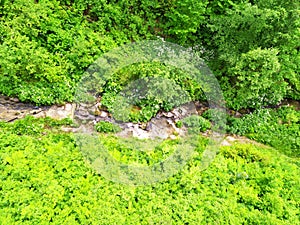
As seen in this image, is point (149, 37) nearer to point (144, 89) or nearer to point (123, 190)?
point (144, 89)

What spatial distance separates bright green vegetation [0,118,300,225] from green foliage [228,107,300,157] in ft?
4.08

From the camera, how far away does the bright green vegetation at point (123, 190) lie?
5.84 m

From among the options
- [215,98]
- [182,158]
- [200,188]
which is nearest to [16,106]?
[182,158]

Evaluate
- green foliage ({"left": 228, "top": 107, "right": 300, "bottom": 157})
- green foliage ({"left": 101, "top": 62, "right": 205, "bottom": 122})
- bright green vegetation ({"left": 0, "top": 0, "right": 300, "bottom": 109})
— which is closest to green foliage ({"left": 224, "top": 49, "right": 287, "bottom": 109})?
bright green vegetation ({"left": 0, "top": 0, "right": 300, "bottom": 109})

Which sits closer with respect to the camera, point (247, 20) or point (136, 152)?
point (136, 152)

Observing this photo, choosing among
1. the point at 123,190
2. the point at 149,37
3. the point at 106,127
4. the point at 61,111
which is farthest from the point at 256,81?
the point at 61,111

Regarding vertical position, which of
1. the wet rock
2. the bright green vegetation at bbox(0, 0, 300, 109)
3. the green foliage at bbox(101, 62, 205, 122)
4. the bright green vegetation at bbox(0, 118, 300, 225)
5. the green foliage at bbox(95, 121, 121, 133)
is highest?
the bright green vegetation at bbox(0, 0, 300, 109)

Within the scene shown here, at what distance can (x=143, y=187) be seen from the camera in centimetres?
670

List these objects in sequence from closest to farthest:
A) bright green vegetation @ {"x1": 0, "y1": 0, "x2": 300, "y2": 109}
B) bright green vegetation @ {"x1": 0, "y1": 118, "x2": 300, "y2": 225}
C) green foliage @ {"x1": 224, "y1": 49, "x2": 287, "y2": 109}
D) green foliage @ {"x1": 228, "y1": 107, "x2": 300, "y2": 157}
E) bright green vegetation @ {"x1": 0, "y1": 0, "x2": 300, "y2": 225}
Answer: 1. bright green vegetation @ {"x1": 0, "y1": 118, "x2": 300, "y2": 225}
2. bright green vegetation @ {"x1": 0, "y1": 0, "x2": 300, "y2": 225}
3. bright green vegetation @ {"x1": 0, "y1": 0, "x2": 300, "y2": 109}
4. green foliage @ {"x1": 224, "y1": 49, "x2": 287, "y2": 109}
5. green foliage @ {"x1": 228, "y1": 107, "x2": 300, "y2": 157}

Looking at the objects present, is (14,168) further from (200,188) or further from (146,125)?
(200,188)

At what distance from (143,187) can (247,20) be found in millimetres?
5803

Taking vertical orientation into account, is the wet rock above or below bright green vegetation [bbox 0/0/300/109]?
below

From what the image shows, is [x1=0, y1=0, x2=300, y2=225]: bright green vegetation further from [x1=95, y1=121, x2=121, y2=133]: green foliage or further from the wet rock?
the wet rock

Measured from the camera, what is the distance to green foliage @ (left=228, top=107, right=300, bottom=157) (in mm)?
9109
